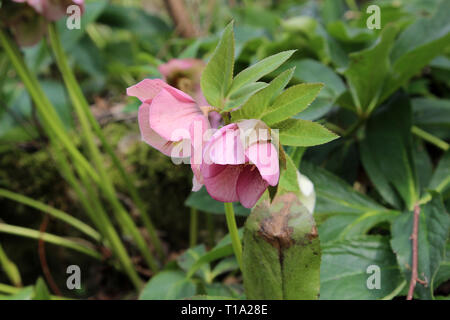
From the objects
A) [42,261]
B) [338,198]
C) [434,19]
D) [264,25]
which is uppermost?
[264,25]

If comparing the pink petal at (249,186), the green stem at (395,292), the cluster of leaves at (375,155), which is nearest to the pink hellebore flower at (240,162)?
the pink petal at (249,186)

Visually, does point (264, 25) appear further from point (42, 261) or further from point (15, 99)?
point (42, 261)

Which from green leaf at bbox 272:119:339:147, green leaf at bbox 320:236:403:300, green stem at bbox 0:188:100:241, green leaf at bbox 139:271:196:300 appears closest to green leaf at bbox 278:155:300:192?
green leaf at bbox 272:119:339:147

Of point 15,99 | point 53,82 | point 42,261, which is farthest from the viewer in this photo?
point 53,82

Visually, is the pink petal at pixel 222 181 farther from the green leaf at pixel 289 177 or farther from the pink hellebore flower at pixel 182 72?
the pink hellebore flower at pixel 182 72

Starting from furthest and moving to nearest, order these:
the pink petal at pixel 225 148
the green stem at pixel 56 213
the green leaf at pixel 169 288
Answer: the green stem at pixel 56 213 → the green leaf at pixel 169 288 → the pink petal at pixel 225 148
